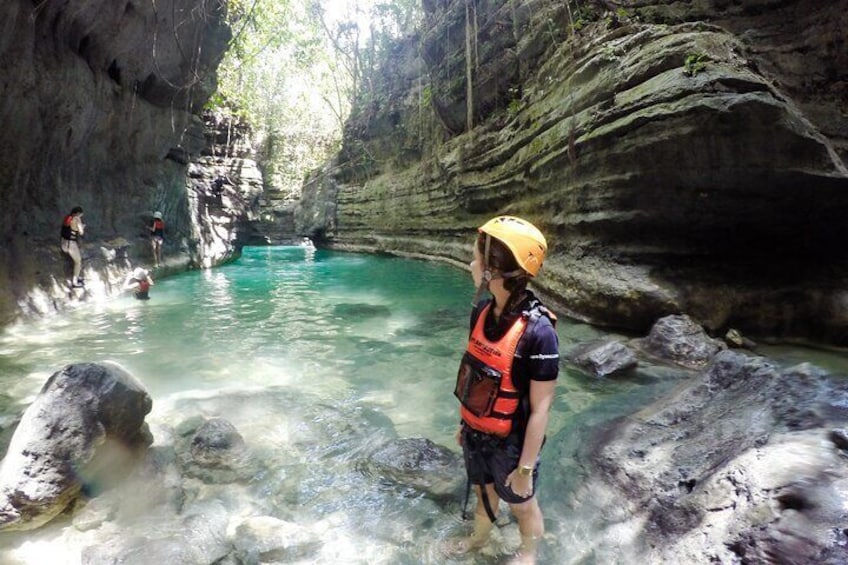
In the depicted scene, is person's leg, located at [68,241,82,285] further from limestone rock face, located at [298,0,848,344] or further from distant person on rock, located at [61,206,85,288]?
limestone rock face, located at [298,0,848,344]

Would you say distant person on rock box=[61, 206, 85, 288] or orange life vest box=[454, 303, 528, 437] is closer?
orange life vest box=[454, 303, 528, 437]

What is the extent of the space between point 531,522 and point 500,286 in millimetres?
1205

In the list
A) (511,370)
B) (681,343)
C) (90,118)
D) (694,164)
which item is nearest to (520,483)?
(511,370)

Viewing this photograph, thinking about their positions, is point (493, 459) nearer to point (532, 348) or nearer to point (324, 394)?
point (532, 348)

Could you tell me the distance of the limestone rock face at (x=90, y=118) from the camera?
7.75 m

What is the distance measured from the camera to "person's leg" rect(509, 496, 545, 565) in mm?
2260

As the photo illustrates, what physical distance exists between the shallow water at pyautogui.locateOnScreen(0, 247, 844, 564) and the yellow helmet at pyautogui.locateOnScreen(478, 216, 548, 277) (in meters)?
1.64

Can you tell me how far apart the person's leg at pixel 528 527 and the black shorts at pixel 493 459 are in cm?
12

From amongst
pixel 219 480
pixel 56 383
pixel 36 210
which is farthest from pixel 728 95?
pixel 36 210

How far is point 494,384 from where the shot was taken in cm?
212

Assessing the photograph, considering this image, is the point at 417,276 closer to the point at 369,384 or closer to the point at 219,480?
the point at 369,384

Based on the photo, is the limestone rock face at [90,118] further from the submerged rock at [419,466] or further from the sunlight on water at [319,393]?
the submerged rock at [419,466]

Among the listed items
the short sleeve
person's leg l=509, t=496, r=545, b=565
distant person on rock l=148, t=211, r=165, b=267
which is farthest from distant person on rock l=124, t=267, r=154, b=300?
the short sleeve

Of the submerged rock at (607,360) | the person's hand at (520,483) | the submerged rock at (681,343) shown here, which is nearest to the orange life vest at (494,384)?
the person's hand at (520,483)
